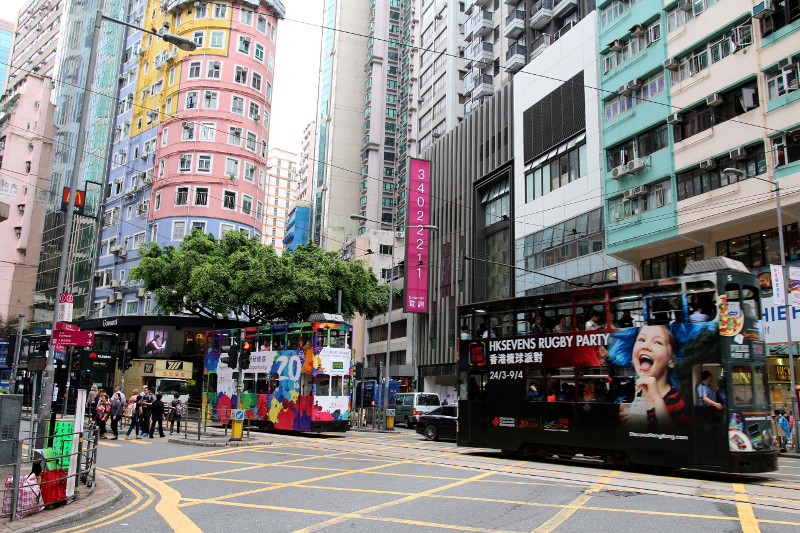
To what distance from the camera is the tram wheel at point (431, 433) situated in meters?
24.1

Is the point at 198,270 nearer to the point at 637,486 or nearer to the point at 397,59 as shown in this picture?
the point at 637,486

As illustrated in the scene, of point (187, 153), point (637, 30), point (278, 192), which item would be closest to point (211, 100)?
point (187, 153)

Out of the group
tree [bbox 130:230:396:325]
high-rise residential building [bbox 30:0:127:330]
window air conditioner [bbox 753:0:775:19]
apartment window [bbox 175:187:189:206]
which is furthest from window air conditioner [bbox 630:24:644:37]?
high-rise residential building [bbox 30:0:127:330]

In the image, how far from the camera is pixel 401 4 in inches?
3312

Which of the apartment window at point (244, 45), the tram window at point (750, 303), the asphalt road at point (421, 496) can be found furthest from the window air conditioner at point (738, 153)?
the apartment window at point (244, 45)

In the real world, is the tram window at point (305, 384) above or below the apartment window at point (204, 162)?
below

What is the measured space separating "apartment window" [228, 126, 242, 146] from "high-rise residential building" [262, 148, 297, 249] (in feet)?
276

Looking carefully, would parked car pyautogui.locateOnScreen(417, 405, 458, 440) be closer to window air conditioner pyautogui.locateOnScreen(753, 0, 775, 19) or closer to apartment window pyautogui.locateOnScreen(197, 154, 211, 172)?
window air conditioner pyautogui.locateOnScreen(753, 0, 775, 19)

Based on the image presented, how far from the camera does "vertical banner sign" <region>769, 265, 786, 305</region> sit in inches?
837

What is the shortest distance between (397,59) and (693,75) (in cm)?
6171

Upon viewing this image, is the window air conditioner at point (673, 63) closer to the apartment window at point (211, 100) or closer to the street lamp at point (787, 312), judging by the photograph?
the street lamp at point (787, 312)

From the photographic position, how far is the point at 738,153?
23.4m

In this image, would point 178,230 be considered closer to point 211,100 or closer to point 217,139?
point 217,139

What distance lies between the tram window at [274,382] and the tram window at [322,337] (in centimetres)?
243
